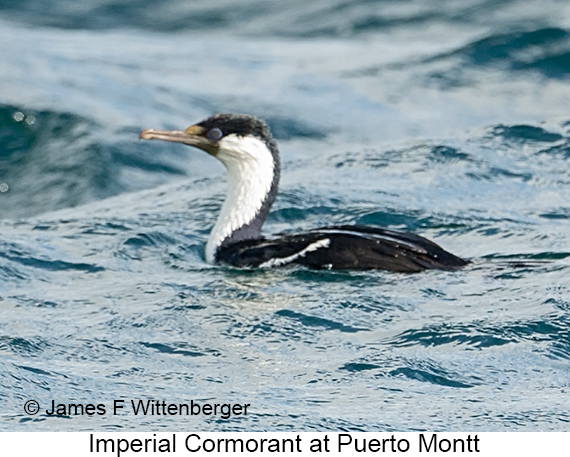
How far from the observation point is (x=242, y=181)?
9852 mm

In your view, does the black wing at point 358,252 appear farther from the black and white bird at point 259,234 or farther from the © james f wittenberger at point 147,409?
the © james f wittenberger at point 147,409

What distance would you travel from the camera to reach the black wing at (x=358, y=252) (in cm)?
885

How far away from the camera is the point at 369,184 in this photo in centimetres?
1200

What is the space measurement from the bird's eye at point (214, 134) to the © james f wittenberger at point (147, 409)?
137 inches

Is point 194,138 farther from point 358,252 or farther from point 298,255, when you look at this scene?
point 358,252

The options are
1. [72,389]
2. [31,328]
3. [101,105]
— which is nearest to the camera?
[72,389]

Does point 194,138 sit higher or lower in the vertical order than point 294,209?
higher

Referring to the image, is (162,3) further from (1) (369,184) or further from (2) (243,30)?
(1) (369,184)

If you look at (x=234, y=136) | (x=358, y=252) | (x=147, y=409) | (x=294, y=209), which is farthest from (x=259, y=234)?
(x=147, y=409)

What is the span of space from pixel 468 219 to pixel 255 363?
13.0ft

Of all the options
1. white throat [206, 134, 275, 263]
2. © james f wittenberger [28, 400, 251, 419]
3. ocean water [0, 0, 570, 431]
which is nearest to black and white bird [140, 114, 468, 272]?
white throat [206, 134, 275, 263]

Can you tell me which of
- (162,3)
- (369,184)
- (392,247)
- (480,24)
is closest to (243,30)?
(162,3)

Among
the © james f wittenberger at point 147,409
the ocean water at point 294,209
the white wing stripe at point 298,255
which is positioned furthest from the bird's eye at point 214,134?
the © james f wittenberger at point 147,409

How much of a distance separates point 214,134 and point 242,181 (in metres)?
0.40
